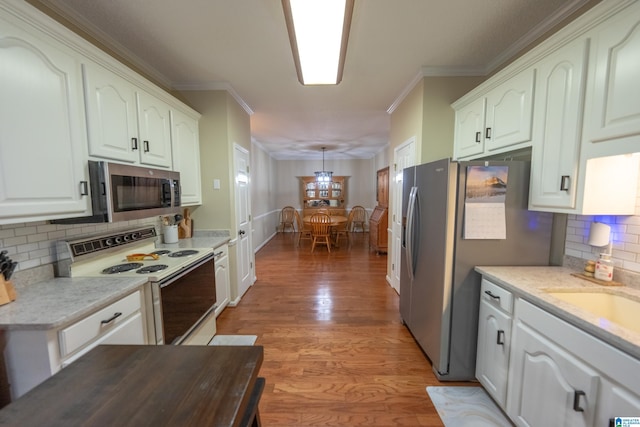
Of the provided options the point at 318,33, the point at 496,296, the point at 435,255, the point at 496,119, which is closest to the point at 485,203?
the point at 435,255

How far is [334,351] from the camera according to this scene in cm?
214

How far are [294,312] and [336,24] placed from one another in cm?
261

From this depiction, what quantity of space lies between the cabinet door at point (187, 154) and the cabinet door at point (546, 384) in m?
2.75

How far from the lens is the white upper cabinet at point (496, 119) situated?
63.2 inches

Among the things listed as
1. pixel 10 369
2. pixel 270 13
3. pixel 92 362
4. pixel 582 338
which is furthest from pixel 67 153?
pixel 582 338

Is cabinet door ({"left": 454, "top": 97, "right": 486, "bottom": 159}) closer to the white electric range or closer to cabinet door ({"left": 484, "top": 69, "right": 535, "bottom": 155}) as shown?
cabinet door ({"left": 484, "top": 69, "right": 535, "bottom": 155})

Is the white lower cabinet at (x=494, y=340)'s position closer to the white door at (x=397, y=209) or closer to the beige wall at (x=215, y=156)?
the white door at (x=397, y=209)

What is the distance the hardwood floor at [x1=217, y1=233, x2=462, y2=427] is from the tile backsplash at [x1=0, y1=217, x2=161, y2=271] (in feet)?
4.93

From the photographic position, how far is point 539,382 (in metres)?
1.21

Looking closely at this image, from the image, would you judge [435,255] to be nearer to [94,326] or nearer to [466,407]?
[466,407]

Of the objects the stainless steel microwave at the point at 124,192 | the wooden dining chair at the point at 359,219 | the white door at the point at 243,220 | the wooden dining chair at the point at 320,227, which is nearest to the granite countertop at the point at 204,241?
the white door at the point at 243,220

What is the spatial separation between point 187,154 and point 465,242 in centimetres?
257

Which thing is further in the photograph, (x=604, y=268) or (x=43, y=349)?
(x=604, y=268)

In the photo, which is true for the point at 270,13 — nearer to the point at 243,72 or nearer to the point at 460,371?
the point at 243,72
